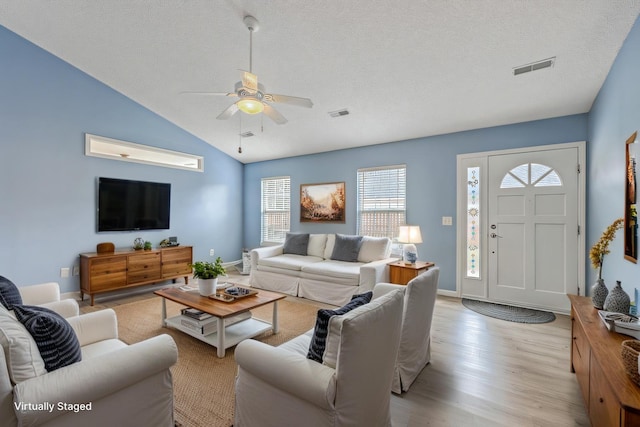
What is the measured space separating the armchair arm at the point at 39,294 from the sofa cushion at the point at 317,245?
11.2ft

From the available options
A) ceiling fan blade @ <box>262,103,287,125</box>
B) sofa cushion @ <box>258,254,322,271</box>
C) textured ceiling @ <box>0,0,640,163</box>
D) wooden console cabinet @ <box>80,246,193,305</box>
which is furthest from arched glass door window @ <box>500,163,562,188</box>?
wooden console cabinet @ <box>80,246,193,305</box>

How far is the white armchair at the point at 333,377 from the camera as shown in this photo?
127 centimetres

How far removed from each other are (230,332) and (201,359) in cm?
41

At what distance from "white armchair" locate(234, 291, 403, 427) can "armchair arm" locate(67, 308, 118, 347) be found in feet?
3.70

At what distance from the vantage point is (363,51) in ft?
9.77

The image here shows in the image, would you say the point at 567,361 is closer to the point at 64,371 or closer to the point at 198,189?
the point at 64,371

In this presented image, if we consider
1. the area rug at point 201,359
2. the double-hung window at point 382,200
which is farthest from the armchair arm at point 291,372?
the double-hung window at point 382,200

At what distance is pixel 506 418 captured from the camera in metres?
1.83

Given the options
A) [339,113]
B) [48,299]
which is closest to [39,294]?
[48,299]

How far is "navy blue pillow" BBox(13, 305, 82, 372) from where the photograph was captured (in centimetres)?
129

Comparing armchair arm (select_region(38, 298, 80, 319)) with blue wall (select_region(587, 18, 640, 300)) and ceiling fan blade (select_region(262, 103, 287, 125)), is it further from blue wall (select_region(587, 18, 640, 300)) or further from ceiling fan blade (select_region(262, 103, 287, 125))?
→ blue wall (select_region(587, 18, 640, 300))

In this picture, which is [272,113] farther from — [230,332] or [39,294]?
[39,294]

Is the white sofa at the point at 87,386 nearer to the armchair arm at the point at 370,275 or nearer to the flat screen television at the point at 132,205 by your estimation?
the armchair arm at the point at 370,275

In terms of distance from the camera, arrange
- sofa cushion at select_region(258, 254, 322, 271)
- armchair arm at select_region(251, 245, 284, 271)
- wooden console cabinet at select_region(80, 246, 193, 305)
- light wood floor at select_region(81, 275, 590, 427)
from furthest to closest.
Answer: armchair arm at select_region(251, 245, 284, 271), sofa cushion at select_region(258, 254, 322, 271), wooden console cabinet at select_region(80, 246, 193, 305), light wood floor at select_region(81, 275, 590, 427)
